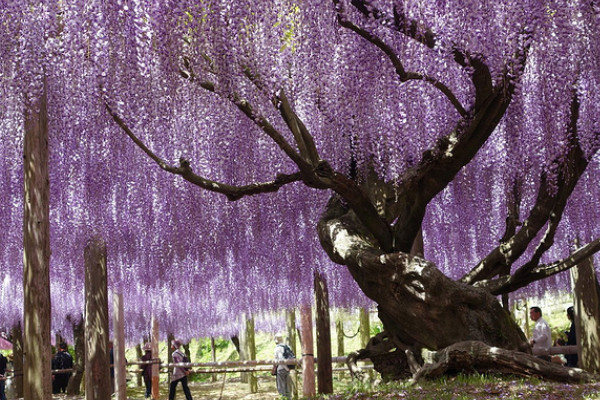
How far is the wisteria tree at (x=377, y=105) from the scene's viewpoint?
5.86 m

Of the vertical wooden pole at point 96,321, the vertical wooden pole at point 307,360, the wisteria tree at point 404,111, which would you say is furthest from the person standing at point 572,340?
the vertical wooden pole at point 96,321

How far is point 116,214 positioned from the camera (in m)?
9.69

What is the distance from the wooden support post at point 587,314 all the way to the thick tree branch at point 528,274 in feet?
9.36

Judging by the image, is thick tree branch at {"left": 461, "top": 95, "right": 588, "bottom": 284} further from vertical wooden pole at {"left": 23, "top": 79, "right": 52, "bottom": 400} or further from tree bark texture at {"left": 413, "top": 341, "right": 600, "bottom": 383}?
vertical wooden pole at {"left": 23, "top": 79, "right": 52, "bottom": 400}

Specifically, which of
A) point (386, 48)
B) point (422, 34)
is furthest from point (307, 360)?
point (422, 34)

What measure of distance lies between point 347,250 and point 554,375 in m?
1.93

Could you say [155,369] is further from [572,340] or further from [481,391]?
[481,391]

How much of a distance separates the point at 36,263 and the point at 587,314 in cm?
679

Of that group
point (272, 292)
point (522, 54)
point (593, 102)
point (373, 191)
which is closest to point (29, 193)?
point (373, 191)

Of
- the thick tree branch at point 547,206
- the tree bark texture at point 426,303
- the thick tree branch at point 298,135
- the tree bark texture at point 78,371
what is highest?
the thick tree branch at point 298,135

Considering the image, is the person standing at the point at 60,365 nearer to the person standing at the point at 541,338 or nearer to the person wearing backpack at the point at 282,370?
the person wearing backpack at the point at 282,370

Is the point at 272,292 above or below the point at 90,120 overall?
below

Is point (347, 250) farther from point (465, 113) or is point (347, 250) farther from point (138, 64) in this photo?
point (138, 64)

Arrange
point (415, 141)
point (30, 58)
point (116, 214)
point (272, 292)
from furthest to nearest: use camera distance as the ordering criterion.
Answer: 1. point (272, 292)
2. point (116, 214)
3. point (415, 141)
4. point (30, 58)
